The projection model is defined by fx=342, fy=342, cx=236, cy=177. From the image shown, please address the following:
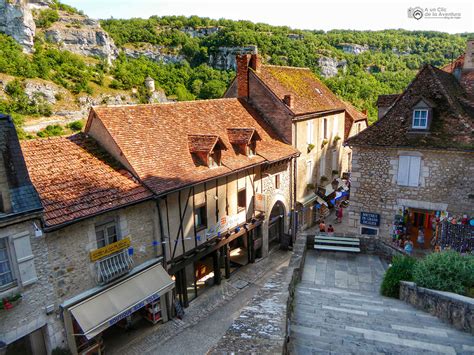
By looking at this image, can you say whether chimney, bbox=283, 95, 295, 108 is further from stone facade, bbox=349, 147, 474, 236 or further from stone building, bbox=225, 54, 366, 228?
stone facade, bbox=349, 147, 474, 236

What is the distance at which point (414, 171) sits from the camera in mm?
13953

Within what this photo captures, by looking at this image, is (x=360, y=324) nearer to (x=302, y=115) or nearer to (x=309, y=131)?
(x=302, y=115)

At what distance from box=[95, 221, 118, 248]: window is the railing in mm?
457

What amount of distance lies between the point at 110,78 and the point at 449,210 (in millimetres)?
102014

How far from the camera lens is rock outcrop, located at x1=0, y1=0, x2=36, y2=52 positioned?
319 feet

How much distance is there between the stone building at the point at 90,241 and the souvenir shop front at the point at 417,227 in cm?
983

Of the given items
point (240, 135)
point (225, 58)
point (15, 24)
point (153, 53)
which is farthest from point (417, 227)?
point (153, 53)

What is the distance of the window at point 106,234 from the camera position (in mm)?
10109

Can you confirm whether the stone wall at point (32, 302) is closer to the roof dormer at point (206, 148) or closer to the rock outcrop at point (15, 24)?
the roof dormer at point (206, 148)

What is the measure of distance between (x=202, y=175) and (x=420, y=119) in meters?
9.04

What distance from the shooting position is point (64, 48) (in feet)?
364

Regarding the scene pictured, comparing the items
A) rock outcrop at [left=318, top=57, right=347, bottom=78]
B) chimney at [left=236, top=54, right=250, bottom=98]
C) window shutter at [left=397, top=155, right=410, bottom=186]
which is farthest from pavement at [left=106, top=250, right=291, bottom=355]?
rock outcrop at [left=318, top=57, right=347, bottom=78]

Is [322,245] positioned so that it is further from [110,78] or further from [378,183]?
[110,78]

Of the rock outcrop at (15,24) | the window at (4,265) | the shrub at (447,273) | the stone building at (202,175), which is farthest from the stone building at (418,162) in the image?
the rock outcrop at (15,24)
